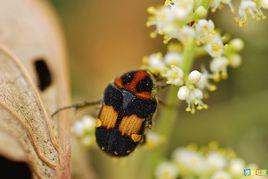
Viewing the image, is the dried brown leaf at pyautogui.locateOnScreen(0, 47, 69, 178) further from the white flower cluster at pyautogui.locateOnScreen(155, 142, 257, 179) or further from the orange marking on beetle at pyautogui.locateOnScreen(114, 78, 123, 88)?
the white flower cluster at pyautogui.locateOnScreen(155, 142, 257, 179)

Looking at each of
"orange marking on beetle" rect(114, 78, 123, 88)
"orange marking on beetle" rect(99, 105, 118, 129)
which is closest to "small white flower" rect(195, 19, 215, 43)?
"orange marking on beetle" rect(114, 78, 123, 88)

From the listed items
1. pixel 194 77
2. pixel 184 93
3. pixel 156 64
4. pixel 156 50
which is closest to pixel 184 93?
pixel 184 93

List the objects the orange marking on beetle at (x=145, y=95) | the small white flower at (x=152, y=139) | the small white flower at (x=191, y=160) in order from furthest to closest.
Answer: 1. the small white flower at (x=191, y=160)
2. the small white flower at (x=152, y=139)
3. the orange marking on beetle at (x=145, y=95)

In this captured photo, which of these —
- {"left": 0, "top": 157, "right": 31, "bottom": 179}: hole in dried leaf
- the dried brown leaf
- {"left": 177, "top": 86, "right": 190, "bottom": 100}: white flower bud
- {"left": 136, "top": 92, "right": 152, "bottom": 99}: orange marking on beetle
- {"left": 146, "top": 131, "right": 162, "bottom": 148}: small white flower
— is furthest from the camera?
{"left": 146, "top": 131, "right": 162, "bottom": 148}: small white flower

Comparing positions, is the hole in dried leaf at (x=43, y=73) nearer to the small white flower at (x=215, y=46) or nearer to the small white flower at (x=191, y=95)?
the small white flower at (x=191, y=95)

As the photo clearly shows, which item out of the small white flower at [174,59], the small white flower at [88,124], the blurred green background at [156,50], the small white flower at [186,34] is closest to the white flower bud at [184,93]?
the small white flower at [186,34]

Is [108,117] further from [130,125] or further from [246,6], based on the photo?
[246,6]

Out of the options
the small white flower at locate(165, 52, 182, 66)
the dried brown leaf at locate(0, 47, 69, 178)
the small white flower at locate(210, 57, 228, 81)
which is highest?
the small white flower at locate(165, 52, 182, 66)
